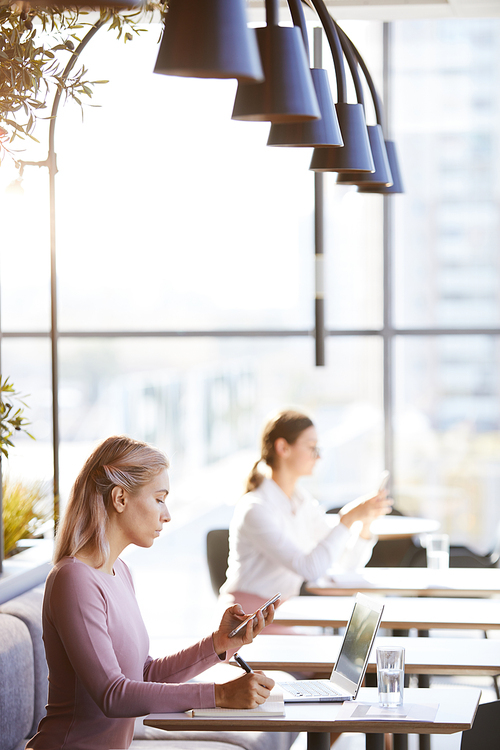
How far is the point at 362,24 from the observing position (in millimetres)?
6258

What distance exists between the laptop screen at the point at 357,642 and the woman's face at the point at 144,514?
0.59 metres

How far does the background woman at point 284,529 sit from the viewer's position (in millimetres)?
3760

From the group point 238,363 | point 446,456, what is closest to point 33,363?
point 238,363

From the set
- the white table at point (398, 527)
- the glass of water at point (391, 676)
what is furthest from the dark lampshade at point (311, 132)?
the white table at point (398, 527)

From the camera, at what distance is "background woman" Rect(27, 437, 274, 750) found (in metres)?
2.23

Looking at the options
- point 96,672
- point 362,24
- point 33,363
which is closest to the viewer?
point 96,672

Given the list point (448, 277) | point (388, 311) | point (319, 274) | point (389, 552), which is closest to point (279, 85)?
point (319, 274)

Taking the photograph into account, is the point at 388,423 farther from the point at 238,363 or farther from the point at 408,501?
the point at 238,363

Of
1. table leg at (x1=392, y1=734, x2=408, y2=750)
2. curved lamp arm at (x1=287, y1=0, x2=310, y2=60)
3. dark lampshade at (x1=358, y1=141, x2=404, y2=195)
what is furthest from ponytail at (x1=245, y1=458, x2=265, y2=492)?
curved lamp arm at (x1=287, y1=0, x2=310, y2=60)

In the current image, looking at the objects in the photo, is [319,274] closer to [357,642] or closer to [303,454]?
[303,454]

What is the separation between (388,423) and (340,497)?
24.3 inches

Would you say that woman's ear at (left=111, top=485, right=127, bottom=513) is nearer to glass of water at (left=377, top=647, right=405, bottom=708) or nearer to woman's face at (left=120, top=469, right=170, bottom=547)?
woman's face at (left=120, top=469, right=170, bottom=547)

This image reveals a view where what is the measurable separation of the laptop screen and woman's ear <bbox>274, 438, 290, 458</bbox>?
4.80 feet

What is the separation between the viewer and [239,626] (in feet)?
7.89
